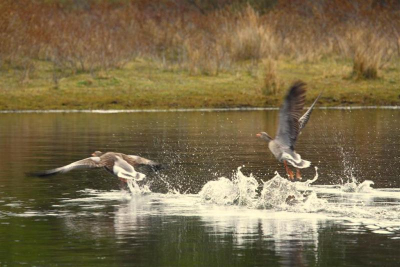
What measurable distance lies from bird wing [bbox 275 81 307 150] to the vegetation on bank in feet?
56.8

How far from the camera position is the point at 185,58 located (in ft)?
126

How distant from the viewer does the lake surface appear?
1088 cm

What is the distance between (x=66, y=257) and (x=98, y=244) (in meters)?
0.76

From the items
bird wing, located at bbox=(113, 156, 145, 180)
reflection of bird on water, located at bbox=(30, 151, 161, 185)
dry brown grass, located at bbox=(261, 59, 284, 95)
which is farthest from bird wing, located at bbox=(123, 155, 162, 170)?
dry brown grass, located at bbox=(261, 59, 284, 95)

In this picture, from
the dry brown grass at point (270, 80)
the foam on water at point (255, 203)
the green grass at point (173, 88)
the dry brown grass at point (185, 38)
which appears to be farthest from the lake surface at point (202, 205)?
the dry brown grass at point (185, 38)

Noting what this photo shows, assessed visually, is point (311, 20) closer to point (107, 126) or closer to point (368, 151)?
point (107, 126)

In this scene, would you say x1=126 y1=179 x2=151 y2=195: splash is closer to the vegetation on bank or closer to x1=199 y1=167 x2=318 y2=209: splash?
x1=199 y1=167 x2=318 y2=209: splash

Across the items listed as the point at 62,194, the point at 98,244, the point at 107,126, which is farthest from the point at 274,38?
the point at 98,244

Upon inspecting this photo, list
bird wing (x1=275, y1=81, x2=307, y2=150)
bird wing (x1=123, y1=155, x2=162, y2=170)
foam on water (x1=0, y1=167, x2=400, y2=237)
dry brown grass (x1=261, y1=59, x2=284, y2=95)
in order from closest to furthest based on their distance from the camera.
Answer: foam on water (x1=0, y1=167, x2=400, y2=237) → bird wing (x1=275, y1=81, x2=307, y2=150) → bird wing (x1=123, y1=155, x2=162, y2=170) → dry brown grass (x1=261, y1=59, x2=284, y2=95)

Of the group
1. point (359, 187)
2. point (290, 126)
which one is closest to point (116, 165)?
point (290, 126)

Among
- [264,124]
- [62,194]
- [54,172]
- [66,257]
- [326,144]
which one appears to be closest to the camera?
[66,257]

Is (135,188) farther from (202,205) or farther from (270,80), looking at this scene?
(270,80)

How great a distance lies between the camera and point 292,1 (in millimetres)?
51250

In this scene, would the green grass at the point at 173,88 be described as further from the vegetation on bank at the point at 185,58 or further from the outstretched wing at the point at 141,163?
the outstretched wing at the point at 141,163
